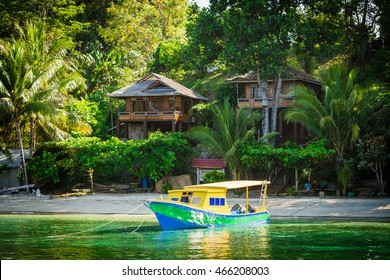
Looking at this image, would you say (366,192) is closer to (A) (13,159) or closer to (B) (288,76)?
(B) (288,76)

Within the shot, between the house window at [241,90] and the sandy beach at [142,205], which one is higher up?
the house window at [241,90]

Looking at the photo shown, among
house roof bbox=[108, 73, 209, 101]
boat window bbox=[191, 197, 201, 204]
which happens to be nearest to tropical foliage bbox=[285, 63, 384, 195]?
house roof bbox=[108, 73, 209, 101]

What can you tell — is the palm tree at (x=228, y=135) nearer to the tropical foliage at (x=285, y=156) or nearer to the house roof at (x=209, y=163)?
the house roof at (x=209, y=163)

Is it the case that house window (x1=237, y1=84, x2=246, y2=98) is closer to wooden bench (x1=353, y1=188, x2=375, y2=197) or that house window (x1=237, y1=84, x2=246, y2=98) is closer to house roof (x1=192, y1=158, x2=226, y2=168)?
house roof (x1=192, y1=158, x2=226, y2=168)

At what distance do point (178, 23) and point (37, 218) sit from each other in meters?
38.0

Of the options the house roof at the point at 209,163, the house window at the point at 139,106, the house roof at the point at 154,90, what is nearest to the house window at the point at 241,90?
the house roof at the point at 154,90

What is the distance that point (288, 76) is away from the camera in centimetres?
3862

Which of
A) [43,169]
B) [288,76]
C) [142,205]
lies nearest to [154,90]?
[288,76]

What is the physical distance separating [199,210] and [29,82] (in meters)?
16.4

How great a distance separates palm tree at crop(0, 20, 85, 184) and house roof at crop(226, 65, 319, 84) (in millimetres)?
10361

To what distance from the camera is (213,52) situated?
126ft

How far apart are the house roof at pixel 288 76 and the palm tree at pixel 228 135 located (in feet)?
15.2

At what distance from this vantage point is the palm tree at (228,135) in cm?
3328

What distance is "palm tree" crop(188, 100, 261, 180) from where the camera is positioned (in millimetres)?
33281
